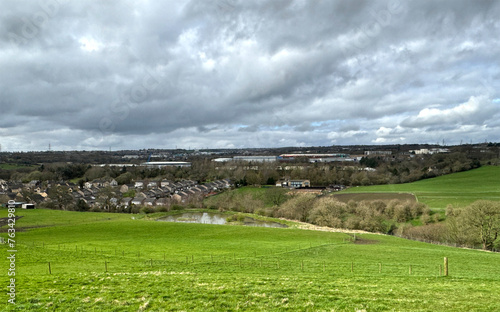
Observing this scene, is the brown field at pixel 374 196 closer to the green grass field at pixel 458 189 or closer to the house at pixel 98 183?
the green grass field at pixel 458 189

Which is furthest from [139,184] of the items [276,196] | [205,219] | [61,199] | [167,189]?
[276,196]

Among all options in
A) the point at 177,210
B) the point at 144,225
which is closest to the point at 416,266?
the point at 144,225

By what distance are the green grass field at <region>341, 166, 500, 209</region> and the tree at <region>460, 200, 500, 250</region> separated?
60.4ft

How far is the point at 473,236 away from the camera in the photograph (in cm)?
4425

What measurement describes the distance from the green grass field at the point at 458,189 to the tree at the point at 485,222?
60.4 feet

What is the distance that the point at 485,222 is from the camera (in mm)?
43781

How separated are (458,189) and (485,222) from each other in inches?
1883

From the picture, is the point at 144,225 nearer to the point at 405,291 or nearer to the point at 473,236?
the point at 405,291

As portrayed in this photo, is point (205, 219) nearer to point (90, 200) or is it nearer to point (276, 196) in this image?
point (276, 196)

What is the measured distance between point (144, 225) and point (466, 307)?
5411 centimetres

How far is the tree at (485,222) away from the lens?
142 ft

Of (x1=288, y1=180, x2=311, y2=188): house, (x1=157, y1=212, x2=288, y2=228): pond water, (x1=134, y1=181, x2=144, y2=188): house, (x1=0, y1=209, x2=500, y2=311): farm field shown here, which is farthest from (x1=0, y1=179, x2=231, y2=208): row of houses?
(x1=0, y1=209, x2=500, y2=311): farm field

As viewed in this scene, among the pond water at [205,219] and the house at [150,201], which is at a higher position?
the house at [150,201]

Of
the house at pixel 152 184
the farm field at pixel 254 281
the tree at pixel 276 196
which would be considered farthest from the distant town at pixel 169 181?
the farm field at pixel 254 281
